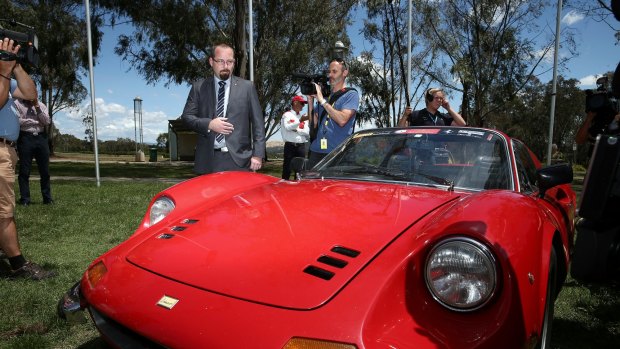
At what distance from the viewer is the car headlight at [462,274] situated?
4.83 ft

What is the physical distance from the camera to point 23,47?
3.14 metres

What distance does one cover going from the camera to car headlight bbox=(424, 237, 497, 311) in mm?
1472

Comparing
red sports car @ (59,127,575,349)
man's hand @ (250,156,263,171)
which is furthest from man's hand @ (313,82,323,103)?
red sports car @ (59,127,575,349)

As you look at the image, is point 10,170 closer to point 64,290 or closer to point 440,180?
point 64,290

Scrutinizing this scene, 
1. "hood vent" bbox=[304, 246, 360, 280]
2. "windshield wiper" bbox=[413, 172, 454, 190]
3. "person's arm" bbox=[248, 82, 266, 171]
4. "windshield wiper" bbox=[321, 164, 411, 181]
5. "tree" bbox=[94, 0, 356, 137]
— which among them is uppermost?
"tree" bbox=[94, 0, 356, 137]

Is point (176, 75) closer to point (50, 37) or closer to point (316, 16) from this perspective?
point (50, 37)

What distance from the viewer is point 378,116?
27.6 m

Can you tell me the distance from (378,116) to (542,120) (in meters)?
27.0

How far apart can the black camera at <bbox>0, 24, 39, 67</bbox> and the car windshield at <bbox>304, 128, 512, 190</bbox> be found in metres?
2.22

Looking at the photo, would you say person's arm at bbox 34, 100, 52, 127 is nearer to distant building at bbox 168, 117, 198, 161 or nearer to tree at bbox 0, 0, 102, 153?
tree at bbox 0, 0, 102, 153

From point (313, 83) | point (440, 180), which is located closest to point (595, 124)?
point (440, 180)

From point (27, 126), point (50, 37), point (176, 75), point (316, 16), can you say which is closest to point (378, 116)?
point (316, 16)

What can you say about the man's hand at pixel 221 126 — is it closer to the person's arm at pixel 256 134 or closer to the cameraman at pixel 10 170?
the person's arm at pixel 256 134

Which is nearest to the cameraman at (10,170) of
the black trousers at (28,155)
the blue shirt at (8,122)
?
the blue shirt at (8,122)
